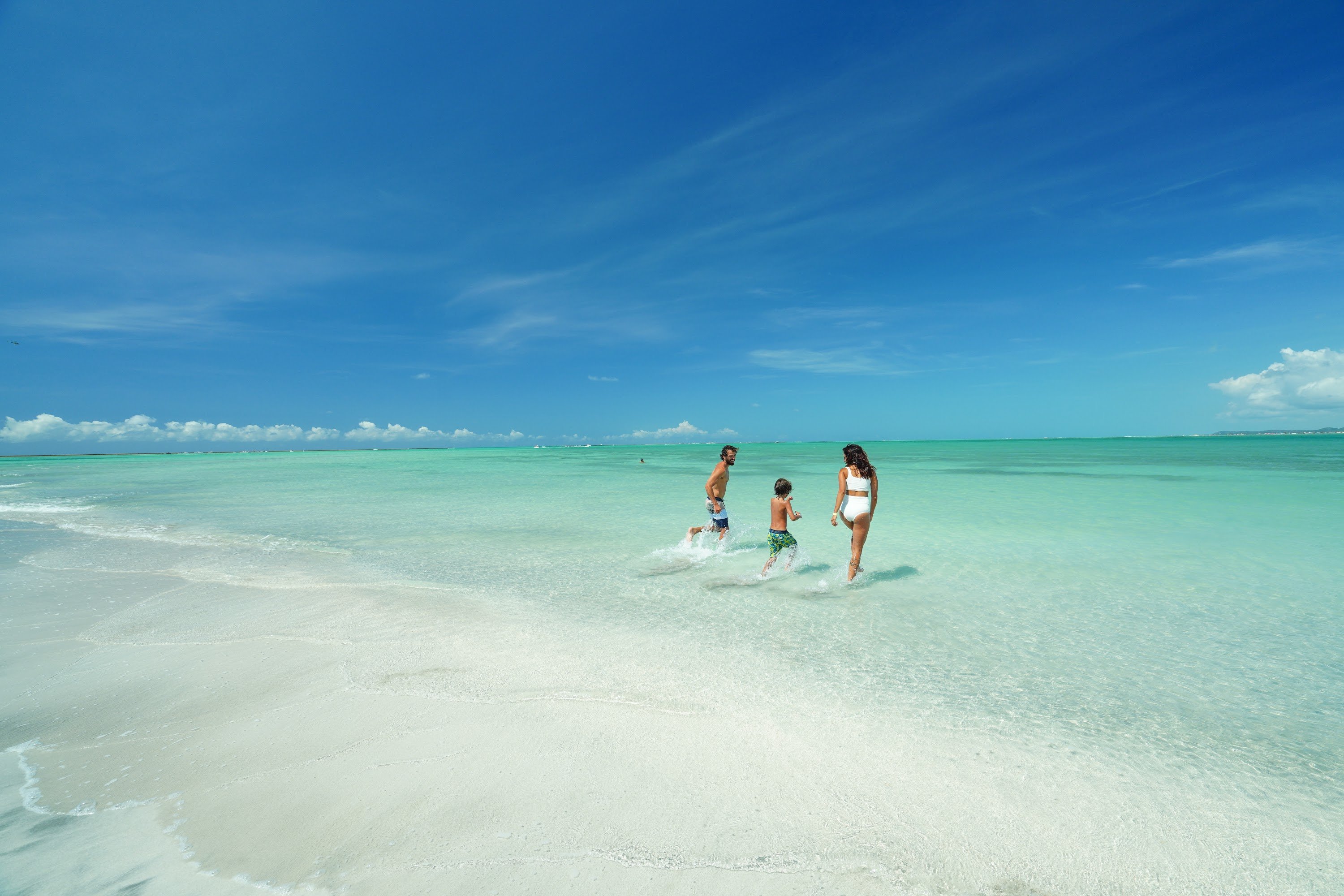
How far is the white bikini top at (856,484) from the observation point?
797cm

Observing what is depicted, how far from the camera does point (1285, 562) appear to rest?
9.77 m

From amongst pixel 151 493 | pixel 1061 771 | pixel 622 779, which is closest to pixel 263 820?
pixel 622 779

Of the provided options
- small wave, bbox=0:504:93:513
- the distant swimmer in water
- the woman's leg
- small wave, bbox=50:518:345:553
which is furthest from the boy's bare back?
small wave, bbox=0:504:93:513

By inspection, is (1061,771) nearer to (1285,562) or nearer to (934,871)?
(934,871)

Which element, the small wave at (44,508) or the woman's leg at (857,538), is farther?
the small wave at (44,508)

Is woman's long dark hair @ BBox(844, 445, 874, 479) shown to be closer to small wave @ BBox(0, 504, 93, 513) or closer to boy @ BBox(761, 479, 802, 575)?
boy @ BBox(761, 479, 802, 575)

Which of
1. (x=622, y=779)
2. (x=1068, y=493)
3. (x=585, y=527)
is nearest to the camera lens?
(x=622, y=779)

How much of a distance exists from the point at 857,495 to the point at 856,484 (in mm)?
158

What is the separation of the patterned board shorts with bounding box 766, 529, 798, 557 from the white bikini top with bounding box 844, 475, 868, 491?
132 cm

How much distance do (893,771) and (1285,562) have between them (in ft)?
36.8

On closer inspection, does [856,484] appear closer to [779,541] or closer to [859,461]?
[859,461]

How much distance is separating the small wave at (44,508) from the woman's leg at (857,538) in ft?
79.4

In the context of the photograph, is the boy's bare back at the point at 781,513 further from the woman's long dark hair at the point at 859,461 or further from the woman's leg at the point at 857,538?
the woman's long dark hair at the point at 859,461

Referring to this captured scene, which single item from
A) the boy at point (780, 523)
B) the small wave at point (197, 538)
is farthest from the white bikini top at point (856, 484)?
the small wave at point (197, 538)
